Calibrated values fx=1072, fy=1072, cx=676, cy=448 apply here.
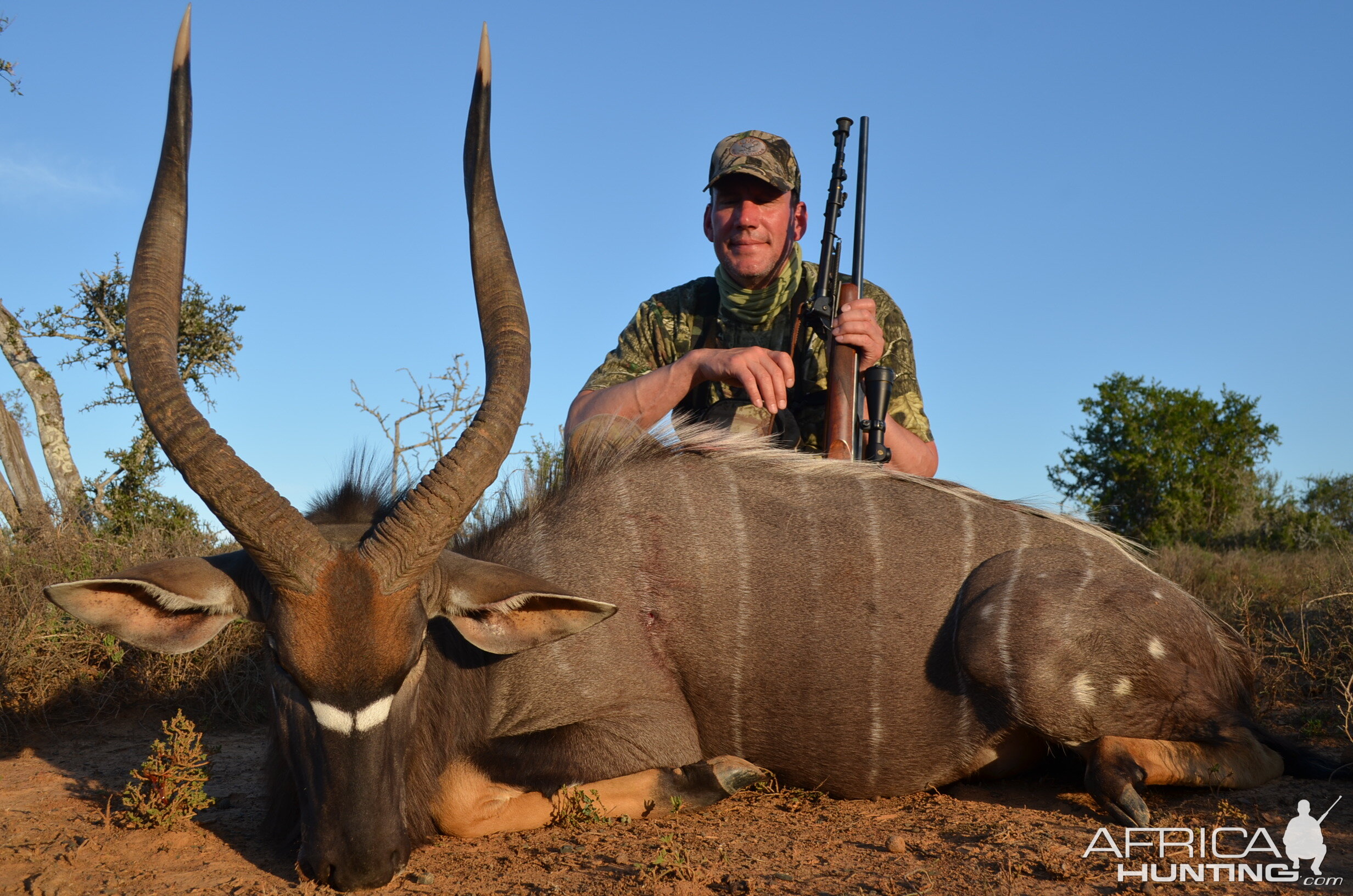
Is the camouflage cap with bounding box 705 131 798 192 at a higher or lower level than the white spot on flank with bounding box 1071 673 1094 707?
higher

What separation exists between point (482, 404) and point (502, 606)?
2.03ft

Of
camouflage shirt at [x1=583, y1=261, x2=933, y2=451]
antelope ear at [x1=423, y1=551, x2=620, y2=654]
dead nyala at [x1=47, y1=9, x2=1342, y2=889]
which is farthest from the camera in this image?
camouflage shirt at [x1=583, y1=261, x2=933, y2=451]

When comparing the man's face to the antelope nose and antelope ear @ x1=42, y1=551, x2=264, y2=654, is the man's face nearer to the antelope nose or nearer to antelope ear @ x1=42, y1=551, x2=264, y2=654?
antelope ear @ x1=42, y1=551, x2=264, y2=654

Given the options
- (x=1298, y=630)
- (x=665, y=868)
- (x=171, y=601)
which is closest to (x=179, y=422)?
(x=171, y=601)

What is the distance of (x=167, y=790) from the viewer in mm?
3420

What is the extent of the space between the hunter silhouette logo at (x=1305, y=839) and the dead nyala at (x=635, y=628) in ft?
1.09

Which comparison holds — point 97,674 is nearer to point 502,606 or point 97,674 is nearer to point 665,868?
point 502,606

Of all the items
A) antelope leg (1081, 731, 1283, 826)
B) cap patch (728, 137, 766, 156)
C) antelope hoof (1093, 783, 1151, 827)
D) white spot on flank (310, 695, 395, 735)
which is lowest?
antelope hoof (1093, 783, 1151, 827)

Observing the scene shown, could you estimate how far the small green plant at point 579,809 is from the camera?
348 centimetres

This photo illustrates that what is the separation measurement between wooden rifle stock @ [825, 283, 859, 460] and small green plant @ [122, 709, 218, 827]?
9.25ft

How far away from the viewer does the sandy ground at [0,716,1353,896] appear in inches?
112

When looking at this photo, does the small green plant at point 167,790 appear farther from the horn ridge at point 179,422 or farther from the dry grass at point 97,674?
the dry grass at point 97,674

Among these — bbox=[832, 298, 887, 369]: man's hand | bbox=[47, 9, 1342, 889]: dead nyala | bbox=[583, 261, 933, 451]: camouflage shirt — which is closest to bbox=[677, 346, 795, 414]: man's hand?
bbox=[47, 9, 1342, 889]: dead nyala

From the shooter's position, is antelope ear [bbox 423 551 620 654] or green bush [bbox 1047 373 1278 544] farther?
green bush [bbox 1047 373 1278 544]
